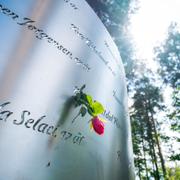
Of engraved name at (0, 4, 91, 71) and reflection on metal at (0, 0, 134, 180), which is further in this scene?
engraved name at (0, 4, 91, 71)

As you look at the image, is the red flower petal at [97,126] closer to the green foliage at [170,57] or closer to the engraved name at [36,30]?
the engraved name at [36,30]

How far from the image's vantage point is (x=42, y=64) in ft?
4.59

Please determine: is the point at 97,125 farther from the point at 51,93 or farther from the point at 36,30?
the point at 36,30

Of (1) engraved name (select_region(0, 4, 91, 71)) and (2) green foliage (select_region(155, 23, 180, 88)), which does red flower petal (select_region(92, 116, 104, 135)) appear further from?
(2) green foliage (select_region(155, 23, 180, 88))

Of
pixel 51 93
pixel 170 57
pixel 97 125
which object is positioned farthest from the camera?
pixel 170 57

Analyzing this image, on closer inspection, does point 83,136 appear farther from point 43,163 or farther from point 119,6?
point 119,6

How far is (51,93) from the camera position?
Result: 1386mm

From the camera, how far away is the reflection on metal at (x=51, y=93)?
1.17 metres

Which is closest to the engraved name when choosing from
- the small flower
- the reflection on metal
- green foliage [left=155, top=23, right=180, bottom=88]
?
the reflection on metal

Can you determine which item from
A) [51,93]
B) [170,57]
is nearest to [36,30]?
[51,93]

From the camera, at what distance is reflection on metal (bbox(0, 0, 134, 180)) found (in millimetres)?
1167

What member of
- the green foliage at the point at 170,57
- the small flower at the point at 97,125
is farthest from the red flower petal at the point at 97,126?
the green foliage at the point at 170,57

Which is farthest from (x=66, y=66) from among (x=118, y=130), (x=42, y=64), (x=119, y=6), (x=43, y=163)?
Result: (x=119, y=6)

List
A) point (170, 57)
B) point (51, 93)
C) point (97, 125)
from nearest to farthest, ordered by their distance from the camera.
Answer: point (51, 93)
point (97, 125)
point (170, 57)
